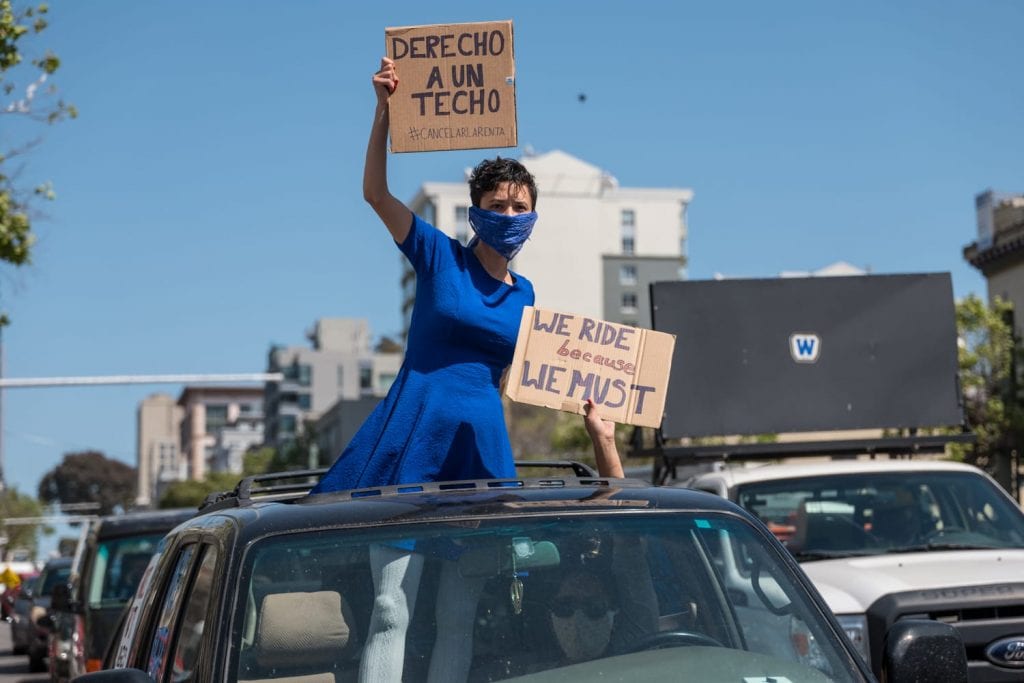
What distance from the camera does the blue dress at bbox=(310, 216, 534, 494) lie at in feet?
15.6

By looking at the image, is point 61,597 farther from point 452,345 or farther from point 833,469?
point 452,345

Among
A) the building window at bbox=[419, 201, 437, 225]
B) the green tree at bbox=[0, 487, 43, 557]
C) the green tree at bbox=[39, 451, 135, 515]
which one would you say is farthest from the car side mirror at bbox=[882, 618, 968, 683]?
the green tree at bbox=[39, 451, 135, 515]

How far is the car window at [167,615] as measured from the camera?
4.29 metres

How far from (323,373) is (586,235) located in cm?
4578

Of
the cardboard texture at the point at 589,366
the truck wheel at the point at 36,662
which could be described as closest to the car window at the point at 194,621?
the cardboard texture at the point at 589,366

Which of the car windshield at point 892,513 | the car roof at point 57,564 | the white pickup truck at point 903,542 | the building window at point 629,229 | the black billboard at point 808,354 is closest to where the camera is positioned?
the white pickup truck at point 903,542

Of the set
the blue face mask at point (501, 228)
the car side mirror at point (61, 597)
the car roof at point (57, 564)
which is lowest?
the car roof at point (57, 564)

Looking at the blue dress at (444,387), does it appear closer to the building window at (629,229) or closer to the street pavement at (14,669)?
the street pavement at (14,669)

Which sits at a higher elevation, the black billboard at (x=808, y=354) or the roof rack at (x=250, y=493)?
the black billboard at (x=808, y=354)

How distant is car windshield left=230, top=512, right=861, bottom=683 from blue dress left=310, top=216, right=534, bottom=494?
1.06m

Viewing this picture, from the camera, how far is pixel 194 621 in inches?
155

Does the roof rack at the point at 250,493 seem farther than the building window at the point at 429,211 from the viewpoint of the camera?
No

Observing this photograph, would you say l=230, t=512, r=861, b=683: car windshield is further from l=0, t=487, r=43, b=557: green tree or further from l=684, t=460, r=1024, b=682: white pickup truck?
l=0, t=487, r=43, b=557: green tree

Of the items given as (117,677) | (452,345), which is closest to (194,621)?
(117,677)
